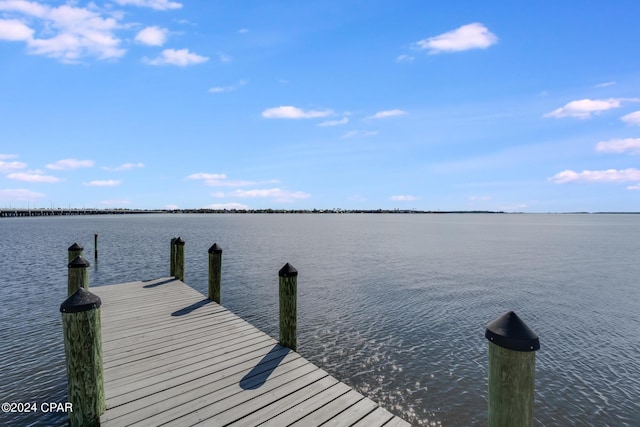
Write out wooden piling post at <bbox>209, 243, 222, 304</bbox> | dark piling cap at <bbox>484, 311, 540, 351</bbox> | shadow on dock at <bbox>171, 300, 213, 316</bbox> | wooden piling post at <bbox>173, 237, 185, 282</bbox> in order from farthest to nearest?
wooden piling post at <bbox>173, 237, 185, 282</bbox>, wooden piling post at <bbox>209, 243, 222, 304</bbox>, shadow on dock at <bbox>171, 300, 213, 316</bbox>, dark piling cap at <bbox>484, 311, 540, 351</bbox>

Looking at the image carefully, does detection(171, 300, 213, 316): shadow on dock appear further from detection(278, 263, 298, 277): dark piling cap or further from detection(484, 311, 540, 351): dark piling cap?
detection(484, 311, 540, 351): dark piling cap

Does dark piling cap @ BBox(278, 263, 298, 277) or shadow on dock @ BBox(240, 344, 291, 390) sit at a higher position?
dark piling cap @ BBox(278, 263, 298, 277)

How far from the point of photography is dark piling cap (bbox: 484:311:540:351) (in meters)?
3.22

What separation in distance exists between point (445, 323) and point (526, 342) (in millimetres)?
9978

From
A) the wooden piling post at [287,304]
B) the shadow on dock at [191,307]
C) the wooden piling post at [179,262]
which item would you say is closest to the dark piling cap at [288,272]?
the wooden piling post at [287,304]

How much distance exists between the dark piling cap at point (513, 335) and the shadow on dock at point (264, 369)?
3705mm

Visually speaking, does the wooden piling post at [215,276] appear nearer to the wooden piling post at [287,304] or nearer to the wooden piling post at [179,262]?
the wooden piling post at [179,262]

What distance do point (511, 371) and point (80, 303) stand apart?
5.02 m

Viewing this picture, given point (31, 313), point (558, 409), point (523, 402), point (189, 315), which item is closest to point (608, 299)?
point (558, 409)

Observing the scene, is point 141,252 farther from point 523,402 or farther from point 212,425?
point 523,402

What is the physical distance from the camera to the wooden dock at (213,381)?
181 inches

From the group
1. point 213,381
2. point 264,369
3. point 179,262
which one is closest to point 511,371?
point 264,369

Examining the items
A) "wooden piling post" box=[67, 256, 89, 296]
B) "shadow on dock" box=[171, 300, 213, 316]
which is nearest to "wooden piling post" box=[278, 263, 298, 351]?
"shadow on dock" box=[171, 300, 213, 316]

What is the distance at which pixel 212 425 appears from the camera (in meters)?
4.41
